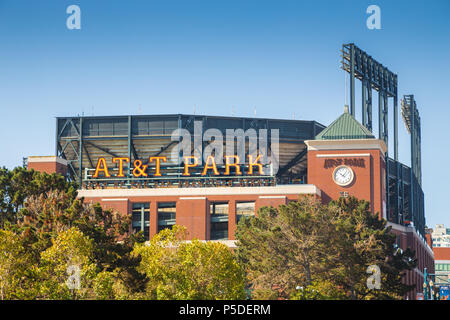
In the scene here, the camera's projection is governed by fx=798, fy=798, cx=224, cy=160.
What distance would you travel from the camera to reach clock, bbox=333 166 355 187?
113125 mm

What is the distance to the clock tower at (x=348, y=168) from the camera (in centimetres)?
11275

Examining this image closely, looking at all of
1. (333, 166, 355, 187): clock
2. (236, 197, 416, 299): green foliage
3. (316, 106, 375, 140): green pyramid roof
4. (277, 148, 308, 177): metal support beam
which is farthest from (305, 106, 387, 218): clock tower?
(236, 197, 416, 299): green foliage

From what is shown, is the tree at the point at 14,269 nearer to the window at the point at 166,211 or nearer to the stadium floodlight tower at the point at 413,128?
the window at the point at 166,211

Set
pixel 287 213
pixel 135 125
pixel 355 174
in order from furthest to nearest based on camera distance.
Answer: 1. pixel 135 125
2. pixel 355 174
3. pixel 287 213

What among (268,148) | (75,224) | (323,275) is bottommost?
(323,275)

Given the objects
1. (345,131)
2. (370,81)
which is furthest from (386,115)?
(345,131)

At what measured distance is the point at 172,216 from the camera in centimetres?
11469

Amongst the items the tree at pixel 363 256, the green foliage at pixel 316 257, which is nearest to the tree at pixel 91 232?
the green foliage at pixel 316 257

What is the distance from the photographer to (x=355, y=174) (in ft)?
371

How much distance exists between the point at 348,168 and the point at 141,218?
30370mm
